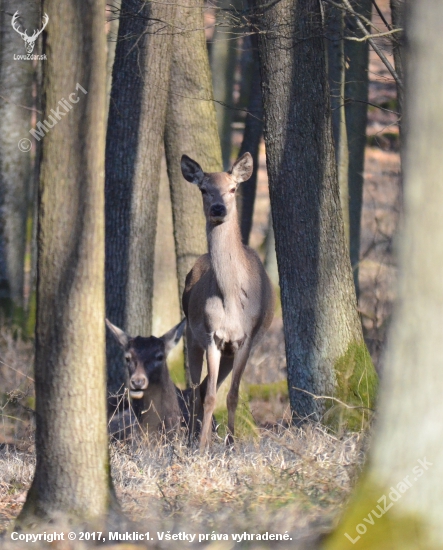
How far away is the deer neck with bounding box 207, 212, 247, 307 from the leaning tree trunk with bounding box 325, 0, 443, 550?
14.3 ft

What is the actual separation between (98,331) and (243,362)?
3.55 metres

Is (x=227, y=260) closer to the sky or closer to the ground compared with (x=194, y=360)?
closer to the sky

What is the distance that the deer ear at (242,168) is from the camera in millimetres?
8906

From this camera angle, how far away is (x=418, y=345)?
4.15 metres

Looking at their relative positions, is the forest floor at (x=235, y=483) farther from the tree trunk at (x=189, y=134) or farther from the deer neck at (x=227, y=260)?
the tree trunk at (x=189, y=134)

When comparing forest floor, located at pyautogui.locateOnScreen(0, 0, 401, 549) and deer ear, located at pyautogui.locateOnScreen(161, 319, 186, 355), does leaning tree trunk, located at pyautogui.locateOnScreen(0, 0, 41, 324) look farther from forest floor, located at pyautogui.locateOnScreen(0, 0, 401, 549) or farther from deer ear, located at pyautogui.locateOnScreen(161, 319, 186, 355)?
forest floor, located at pyautogui.locateOnScreen(0, 0, 401, 549)

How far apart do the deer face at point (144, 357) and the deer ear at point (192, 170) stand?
1.77 m

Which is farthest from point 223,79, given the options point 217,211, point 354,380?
point 354,380

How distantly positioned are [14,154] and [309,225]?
7151 millimetres

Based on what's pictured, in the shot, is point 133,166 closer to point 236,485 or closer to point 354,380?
point 354,380

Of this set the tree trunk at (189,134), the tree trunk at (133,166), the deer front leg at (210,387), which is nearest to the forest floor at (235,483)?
the deer front leg at (210,387)

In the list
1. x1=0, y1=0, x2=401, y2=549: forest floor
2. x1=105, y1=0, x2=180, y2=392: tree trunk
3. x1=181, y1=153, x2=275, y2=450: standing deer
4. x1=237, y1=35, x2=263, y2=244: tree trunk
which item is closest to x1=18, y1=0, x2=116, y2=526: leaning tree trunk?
x1=0, y1=0, x2=401, y2=549: forest floor

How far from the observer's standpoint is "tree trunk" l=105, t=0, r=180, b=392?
10.2 m

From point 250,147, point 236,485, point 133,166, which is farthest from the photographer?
point 250,147
